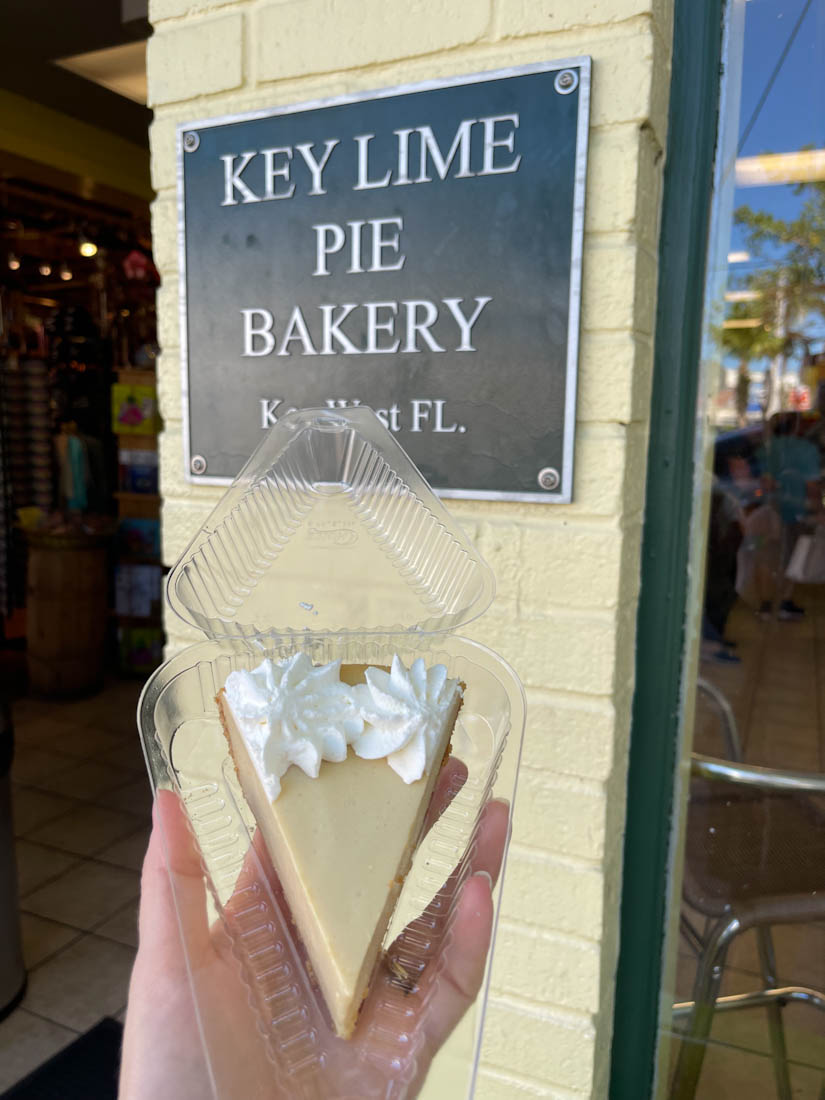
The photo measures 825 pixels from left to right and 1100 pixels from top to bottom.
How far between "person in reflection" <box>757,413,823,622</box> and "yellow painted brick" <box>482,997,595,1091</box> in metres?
1.00

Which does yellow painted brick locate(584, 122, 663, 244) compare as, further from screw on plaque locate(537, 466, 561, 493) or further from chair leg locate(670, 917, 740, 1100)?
chair leg locate(670, 917, 740, 1100)

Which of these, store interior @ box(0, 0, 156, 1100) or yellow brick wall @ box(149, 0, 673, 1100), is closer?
yellow brick wall @ box(149, 0, 673, 1100)

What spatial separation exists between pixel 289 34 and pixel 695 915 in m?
1.62

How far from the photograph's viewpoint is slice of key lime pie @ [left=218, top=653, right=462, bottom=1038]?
32.3 inches

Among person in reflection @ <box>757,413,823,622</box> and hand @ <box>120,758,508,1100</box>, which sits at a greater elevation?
person in reflection @ <box>757,413,823,622</box>

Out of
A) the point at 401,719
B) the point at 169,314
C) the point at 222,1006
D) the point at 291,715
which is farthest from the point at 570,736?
the point at 169,314

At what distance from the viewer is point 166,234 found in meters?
1.33

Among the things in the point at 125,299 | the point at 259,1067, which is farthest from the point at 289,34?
the point at 125,299

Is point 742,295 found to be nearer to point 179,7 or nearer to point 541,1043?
point 179,7

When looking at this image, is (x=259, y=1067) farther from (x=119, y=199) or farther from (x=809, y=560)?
(x=119, y=199)

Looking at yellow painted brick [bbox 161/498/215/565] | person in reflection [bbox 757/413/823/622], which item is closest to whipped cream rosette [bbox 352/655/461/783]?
yellow painted brick [bbox 161/498/215/565]

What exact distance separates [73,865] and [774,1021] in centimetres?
228

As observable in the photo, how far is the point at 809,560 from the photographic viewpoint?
1.72m

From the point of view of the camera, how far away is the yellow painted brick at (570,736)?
1.16 meters
